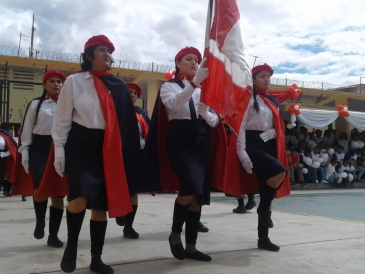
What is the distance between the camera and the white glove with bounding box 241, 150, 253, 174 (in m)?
4.48

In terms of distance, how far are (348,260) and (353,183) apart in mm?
13570

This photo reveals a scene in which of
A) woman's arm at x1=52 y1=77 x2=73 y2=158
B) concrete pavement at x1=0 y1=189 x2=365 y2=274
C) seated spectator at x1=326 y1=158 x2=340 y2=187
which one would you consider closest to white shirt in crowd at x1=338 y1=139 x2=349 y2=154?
seated spectator at x1=326 y1=158 x2=340 y2=187

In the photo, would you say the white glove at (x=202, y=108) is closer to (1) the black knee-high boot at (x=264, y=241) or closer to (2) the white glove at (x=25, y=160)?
(1) the black knee-high boot at (x=264, y=241)

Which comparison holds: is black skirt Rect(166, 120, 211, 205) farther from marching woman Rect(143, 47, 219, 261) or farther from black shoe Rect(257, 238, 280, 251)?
black shoe Rect(257, 238, 280, 251)

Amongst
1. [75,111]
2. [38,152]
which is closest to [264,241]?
[75,111]

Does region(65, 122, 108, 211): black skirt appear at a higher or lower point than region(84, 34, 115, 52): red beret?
lower

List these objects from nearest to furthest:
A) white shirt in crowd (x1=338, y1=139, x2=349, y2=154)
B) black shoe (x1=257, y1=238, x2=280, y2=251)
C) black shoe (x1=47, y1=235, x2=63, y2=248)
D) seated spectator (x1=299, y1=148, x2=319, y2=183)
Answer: black shoe (x1=257, y1=238, x2=280, y2=251) < black shoe (x1=47, y1=235, x2=63, y2=248) < seated spectator (x1=299, y1=148, x2=319, y2=183) < white shirt in crowd (x1=338, y1=139, x2=349, y2=154)

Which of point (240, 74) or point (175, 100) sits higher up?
point (240, 74)

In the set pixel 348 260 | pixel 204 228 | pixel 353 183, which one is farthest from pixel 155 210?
pixel 353 183

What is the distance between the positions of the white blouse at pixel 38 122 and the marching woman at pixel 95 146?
140cm

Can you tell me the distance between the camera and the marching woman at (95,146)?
341 cm

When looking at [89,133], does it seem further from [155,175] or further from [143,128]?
[143,128]

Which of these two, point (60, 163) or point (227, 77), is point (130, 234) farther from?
point (227, 77)

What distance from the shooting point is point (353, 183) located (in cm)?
1680
